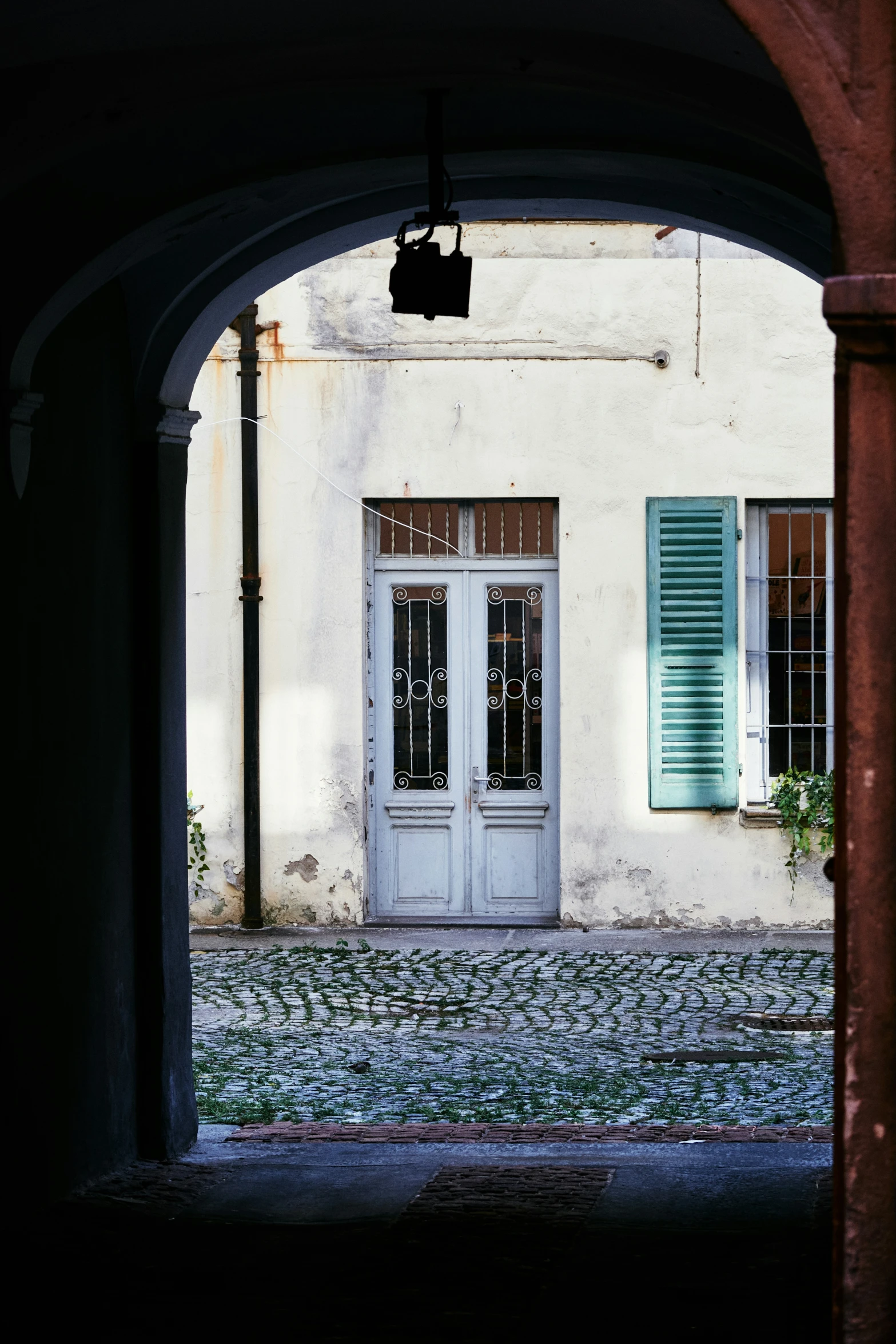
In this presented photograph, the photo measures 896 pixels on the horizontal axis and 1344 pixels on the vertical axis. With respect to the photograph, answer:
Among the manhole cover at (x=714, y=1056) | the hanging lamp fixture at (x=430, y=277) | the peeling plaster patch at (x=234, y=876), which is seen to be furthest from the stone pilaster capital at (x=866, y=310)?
the peeling plaster patch at (x=234, y=876)

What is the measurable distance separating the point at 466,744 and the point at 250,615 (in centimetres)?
175

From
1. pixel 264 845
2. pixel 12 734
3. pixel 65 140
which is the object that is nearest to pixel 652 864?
pixel 264 845

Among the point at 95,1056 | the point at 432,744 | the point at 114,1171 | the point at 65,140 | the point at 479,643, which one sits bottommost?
the point at 114,1171

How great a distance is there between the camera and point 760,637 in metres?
11.6

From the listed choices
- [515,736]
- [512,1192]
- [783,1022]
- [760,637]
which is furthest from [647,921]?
[512,1192]

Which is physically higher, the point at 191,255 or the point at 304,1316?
the point at 191,255

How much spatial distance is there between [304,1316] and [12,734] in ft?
6.23

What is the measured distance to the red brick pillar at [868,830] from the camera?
8.14 feet

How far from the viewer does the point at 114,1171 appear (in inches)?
233

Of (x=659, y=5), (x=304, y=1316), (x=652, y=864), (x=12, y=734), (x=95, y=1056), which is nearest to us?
(x=659, y=5)

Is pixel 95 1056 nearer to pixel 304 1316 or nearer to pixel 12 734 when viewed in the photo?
pixel 12 734

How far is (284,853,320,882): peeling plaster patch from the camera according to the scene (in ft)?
38.4

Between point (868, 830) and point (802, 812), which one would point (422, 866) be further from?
point (868, 830)

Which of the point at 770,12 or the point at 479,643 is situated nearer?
the point at 770,12
